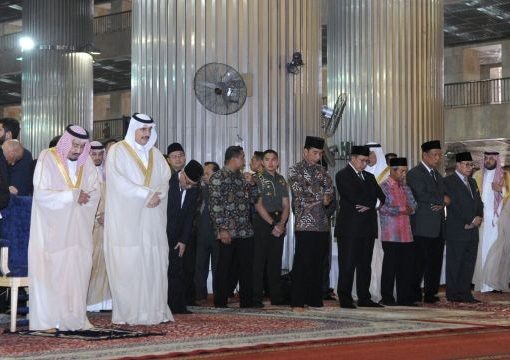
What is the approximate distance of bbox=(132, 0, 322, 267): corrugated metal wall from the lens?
10.2 meters

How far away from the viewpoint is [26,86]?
1877 centimetres

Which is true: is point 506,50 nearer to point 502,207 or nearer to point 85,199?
point 502,207

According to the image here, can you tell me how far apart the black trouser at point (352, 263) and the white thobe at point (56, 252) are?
111 inches

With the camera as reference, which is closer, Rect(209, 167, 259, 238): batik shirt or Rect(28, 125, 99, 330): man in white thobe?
Rect(28, 125, 99, 330): man in white thobe

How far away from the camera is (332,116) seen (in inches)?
520

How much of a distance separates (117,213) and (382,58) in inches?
271

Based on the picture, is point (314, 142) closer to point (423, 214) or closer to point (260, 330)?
point (423, 214)

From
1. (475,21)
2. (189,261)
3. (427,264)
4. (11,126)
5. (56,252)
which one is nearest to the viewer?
(56,252)

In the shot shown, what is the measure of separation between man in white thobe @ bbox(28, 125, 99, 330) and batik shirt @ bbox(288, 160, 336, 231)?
234cm

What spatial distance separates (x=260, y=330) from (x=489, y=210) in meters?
6.22

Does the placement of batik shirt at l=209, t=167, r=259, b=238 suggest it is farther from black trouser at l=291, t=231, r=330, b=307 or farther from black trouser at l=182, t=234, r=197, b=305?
black trouser at l=291, t=231, r=330, b=307

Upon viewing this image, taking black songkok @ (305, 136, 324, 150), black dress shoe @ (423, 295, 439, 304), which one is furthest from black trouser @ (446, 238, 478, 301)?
black songkok @ (305, 136, 324, 150)

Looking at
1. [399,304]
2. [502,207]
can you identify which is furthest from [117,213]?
[502,207]

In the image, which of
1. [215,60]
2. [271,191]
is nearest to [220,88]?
[215,60]
